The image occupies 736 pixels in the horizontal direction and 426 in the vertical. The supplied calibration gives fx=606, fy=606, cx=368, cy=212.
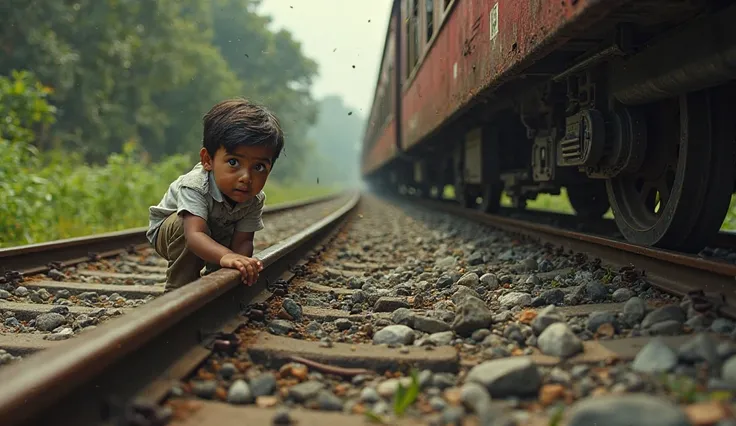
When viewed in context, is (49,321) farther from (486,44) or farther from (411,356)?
(486,44)

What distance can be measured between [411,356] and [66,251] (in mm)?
3202

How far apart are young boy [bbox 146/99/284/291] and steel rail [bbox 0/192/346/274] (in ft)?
4.24

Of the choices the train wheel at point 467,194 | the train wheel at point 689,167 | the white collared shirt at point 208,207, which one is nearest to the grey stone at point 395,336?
the white collared shirt at point 208,207

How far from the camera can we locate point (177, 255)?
2830 millimetres

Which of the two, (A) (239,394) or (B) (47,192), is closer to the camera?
(A) (239,394)

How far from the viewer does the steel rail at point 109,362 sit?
48.4 inches

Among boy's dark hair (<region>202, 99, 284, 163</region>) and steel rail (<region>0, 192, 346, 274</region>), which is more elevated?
boy's dark hair (<region>202, 99, 284, 163</region>)

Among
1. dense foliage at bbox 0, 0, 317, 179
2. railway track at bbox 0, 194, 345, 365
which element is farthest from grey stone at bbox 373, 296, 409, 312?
dense foliage at bbox 0, 0, 317, 179

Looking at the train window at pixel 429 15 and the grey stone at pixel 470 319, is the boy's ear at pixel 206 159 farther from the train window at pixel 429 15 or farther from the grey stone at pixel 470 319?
the train window at pixel 429 15

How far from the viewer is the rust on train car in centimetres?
239

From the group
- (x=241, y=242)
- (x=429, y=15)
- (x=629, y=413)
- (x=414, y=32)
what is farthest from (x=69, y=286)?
(x=414, y=32)

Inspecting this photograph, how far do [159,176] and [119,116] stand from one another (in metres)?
10.3

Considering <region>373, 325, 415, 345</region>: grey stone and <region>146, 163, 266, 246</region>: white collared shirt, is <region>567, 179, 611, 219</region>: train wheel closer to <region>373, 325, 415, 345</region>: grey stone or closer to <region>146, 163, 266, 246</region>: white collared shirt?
<region>146, 163, 266, 246</region>: white collared shirt

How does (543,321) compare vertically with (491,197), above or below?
below
